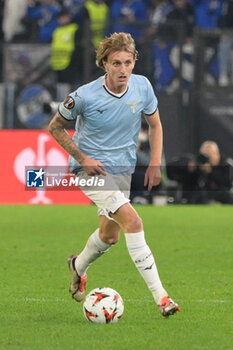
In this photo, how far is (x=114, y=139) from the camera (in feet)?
22.1

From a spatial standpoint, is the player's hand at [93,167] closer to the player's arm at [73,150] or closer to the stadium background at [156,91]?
the player's arm at [73,150]

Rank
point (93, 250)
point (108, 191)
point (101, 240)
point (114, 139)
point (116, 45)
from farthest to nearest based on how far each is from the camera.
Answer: point (93, 250) < point (101, 240) < point (114, 139) < point (108, 191) < point (116, 45)

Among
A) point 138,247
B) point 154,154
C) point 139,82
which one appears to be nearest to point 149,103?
point 139,82

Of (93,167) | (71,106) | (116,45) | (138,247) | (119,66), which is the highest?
(116,45)

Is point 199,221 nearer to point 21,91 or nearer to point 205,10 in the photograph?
point 21,91

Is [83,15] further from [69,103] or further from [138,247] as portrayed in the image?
[138,247]

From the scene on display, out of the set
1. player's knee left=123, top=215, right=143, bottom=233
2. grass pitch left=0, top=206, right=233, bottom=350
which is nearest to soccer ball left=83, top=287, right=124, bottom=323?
grass pitch left=0, top=206, right=233, bottom=350

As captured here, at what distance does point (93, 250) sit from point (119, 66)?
1444 millimetres

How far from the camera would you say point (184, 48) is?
17719 millimetres

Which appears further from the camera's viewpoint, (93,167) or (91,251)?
(91,251)

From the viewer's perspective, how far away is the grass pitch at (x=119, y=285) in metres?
5.75

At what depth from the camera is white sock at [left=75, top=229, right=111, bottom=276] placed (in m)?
7.00

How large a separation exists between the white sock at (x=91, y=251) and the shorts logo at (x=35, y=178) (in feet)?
2.06

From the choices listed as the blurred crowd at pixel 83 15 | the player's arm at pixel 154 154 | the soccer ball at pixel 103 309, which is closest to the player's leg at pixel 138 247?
the soccer ball at pixel 103 309
